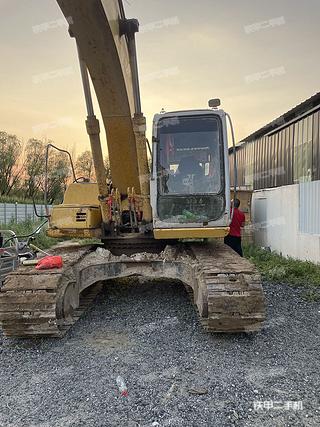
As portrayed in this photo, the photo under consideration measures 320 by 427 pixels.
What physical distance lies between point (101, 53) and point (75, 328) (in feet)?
10.4

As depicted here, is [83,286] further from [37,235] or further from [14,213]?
[14,213]

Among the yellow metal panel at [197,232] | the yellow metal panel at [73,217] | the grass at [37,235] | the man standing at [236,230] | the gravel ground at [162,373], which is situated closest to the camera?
the gravel ground at [162,373]

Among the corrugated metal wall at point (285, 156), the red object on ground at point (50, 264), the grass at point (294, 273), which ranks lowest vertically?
the grass at point (294, 273)

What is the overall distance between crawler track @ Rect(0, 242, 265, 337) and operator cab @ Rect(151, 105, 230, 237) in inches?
24.2

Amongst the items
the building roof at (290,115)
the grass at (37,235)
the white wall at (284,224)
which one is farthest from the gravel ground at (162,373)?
the grass at (37,235)

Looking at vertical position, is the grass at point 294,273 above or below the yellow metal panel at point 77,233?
below

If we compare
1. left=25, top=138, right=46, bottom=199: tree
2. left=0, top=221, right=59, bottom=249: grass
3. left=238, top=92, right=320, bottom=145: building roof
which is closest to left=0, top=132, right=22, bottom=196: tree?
left=25, top=138, right=46, bottom=199: tree

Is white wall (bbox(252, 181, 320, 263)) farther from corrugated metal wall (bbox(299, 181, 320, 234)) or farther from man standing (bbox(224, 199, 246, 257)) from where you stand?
man standing (bbox(224, 199, 246, 257))

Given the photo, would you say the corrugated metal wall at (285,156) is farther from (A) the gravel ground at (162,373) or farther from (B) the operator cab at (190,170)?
(A) the gravel ground at (162,373)

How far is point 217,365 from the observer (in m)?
4.17

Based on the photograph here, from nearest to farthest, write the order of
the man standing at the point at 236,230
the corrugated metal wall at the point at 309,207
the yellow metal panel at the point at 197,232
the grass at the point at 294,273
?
the yellow metal panel at the point at 197,232 → the grass at the point at 294,273 → the corrugated metal wall at the point at 309,207 → the man standing at the point at 236,230

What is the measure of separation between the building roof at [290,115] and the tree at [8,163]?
17.8 metres

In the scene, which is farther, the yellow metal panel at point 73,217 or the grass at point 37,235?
the grass at point 37,235

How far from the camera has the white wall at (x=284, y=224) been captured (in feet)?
30.8
